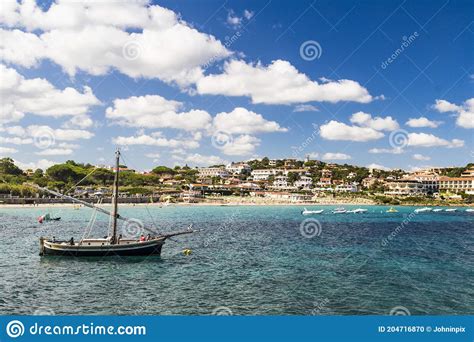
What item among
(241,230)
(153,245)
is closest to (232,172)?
(241,230)

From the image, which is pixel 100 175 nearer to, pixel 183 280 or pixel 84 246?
pixel 84 246

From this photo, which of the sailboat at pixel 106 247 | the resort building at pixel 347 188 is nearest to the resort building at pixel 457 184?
the resort building at pixel 347 188

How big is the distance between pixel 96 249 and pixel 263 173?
160103 millimetres

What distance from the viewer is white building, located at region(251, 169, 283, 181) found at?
18212cm

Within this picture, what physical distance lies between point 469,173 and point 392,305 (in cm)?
15009

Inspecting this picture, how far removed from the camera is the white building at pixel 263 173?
182 meters

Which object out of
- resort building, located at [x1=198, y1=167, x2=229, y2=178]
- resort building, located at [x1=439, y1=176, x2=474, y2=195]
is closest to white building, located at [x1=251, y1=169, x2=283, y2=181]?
resort building, located at [x1=198, y1=167, x2=229, y2=178]

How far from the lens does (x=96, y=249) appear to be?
26.8m

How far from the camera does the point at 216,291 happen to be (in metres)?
18.4

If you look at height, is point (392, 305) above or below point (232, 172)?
below

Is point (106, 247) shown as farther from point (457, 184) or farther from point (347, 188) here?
point (457, 184)

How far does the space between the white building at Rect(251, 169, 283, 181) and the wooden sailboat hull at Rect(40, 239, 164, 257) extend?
154499 millimetres

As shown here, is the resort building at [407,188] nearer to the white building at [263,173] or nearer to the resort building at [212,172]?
the white building at [263,173]

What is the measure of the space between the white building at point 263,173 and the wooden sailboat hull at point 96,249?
154 m
